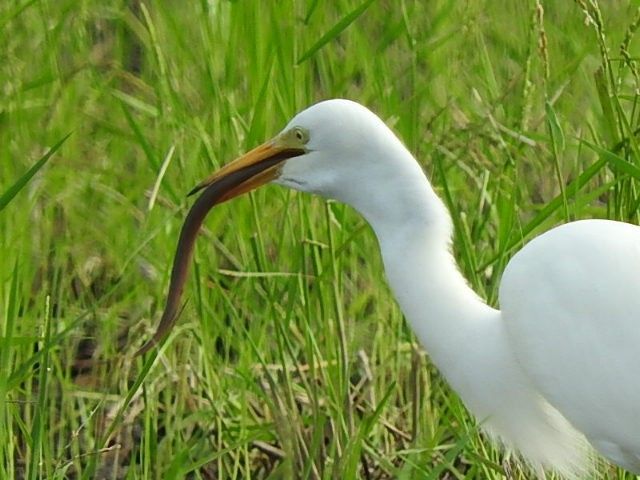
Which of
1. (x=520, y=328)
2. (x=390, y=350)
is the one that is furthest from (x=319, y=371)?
(x=520, y=328)

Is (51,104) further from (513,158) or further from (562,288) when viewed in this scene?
(562,288)

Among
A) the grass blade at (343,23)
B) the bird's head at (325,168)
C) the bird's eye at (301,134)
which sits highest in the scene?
the grass blade at (343,23)

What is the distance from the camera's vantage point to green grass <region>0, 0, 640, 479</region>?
9.75 feet

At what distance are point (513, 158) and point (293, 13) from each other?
522mm

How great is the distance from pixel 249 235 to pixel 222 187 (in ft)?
2.05

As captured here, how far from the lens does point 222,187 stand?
271cm

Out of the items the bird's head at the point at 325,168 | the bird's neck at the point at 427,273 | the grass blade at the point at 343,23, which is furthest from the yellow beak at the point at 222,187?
the grass blade at the point at 343,23

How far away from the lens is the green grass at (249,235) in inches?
117

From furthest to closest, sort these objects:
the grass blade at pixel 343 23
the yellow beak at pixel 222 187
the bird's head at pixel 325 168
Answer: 1. the grass blade at pixel 343 23
2. the yellow beak at pixel 222 187
3. the bird's head at pixel 325 168

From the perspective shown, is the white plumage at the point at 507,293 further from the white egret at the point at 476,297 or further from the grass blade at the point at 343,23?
the grass blade at the point at 343,23

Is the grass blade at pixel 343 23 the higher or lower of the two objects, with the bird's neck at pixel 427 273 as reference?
higher

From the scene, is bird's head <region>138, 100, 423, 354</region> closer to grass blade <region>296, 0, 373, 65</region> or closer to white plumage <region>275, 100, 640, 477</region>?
white plumage <region>275, 100, 640, 477</region>

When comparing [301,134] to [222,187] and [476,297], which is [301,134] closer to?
[222,187]

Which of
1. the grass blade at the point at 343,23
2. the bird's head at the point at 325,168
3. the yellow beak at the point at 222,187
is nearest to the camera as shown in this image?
the bird's head at the point at 325,168
